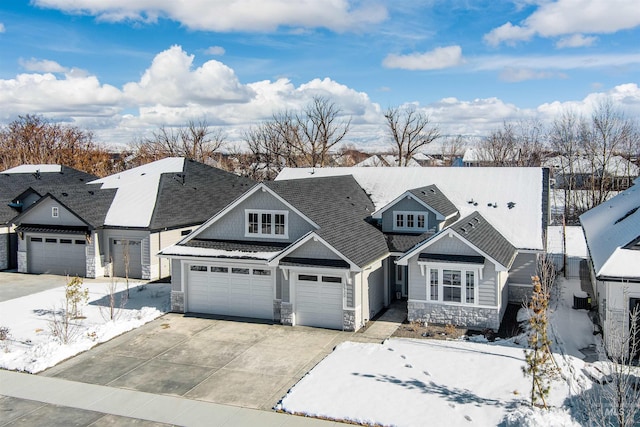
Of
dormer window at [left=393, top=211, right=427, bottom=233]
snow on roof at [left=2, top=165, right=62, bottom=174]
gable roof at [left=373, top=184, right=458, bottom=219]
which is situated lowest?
dormer window at [left=393, top=211, right=427, bottom=233]

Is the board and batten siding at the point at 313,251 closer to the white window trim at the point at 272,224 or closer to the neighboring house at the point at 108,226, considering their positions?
the white window trim at the point at 272,224

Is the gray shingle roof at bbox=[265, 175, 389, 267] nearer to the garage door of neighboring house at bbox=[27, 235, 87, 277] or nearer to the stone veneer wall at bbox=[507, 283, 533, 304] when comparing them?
the stone veneer wall at bbox=[507, 283, 533, 304]

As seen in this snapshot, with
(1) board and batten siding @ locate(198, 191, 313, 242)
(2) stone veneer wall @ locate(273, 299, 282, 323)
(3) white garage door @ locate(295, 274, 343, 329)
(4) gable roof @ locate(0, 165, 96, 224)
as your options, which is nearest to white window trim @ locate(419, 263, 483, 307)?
(3) white garage door @ locate(295, 274, 343, 329)

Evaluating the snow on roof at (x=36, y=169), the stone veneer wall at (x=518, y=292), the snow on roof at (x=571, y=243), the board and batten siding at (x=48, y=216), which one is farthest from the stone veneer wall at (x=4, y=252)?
the snow on roof at (x=571, y=243)

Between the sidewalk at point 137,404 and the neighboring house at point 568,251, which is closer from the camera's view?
the sidewalk at point 137,404

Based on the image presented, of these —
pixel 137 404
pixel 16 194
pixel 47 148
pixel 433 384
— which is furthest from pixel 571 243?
pixel 47 148

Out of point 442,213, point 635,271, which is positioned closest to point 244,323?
point 442,213
